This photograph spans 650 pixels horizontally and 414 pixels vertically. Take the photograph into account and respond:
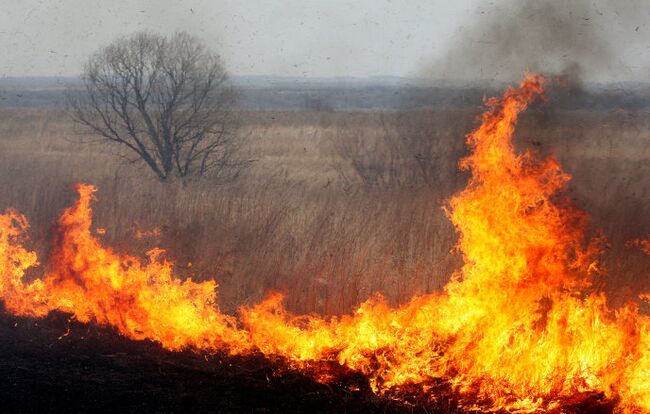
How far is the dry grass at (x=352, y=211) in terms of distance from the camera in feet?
29.0

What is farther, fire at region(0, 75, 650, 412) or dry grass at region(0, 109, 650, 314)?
dry grass at region(0, 109, 650, 314)

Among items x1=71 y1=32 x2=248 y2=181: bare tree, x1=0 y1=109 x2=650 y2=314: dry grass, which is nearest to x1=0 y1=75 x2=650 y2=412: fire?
x1=0 y1=109 x2=650 y2=314: dry grass

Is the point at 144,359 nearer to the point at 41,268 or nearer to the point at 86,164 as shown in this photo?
the point at 41,268

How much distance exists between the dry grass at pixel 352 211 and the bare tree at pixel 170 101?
0.77m

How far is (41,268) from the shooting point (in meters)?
9.70

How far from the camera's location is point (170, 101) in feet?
48.5

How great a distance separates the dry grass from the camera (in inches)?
348

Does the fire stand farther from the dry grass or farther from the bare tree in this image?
the bare tree

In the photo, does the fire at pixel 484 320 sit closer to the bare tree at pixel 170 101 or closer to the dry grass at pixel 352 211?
the dry grass at pixel 352 211

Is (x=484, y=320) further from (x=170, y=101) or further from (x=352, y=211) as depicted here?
(x=170, y=101)

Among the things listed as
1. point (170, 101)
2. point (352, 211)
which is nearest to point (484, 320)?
point (352, 211)

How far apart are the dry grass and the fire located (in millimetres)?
1092

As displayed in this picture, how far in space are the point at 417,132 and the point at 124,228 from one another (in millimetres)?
5602

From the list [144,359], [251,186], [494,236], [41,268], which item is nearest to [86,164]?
[251,186]
